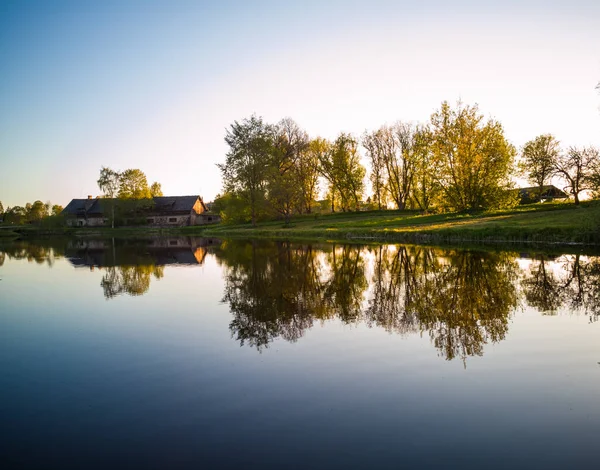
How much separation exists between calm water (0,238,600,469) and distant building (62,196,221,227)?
86497 millimetres

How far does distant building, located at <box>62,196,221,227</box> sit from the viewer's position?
101 meters

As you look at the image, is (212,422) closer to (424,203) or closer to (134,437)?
(134,437)

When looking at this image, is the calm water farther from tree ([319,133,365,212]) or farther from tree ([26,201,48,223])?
tree ([26,201,48,223])

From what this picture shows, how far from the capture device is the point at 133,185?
103 meters

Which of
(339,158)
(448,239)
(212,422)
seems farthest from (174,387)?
(339,158)

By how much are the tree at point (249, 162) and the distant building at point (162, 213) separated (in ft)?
121

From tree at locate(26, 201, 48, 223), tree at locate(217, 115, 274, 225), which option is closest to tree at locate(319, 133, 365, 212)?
tree at locate(217, 115, 274, 225)

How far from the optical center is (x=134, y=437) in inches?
225

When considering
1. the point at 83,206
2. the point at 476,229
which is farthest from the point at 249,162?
the point at 83,206

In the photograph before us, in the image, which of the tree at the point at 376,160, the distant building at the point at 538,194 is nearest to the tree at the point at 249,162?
the tree at the point at 376,160

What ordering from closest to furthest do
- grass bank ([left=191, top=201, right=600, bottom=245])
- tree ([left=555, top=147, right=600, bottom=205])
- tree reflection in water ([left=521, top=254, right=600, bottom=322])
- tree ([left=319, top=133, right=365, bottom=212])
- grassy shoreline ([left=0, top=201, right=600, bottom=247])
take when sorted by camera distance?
tree reflection in water ([left=521, top=254, right=600, bottom=322]) → grass bank ([left=191, top=201, right=600, bottom=245]) → grassy shoreline ([left=0, top=201, right=600, bottom=247]) → tree ([left=555, top=147, right=600, bottom=205]) → tree ([left=319, top=133, right=365, bottom=212])

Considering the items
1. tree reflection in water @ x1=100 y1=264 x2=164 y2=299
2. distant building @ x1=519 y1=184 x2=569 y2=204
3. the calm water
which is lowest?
the calm water

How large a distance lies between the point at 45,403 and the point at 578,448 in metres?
7.61

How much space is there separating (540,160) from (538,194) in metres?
9.83
